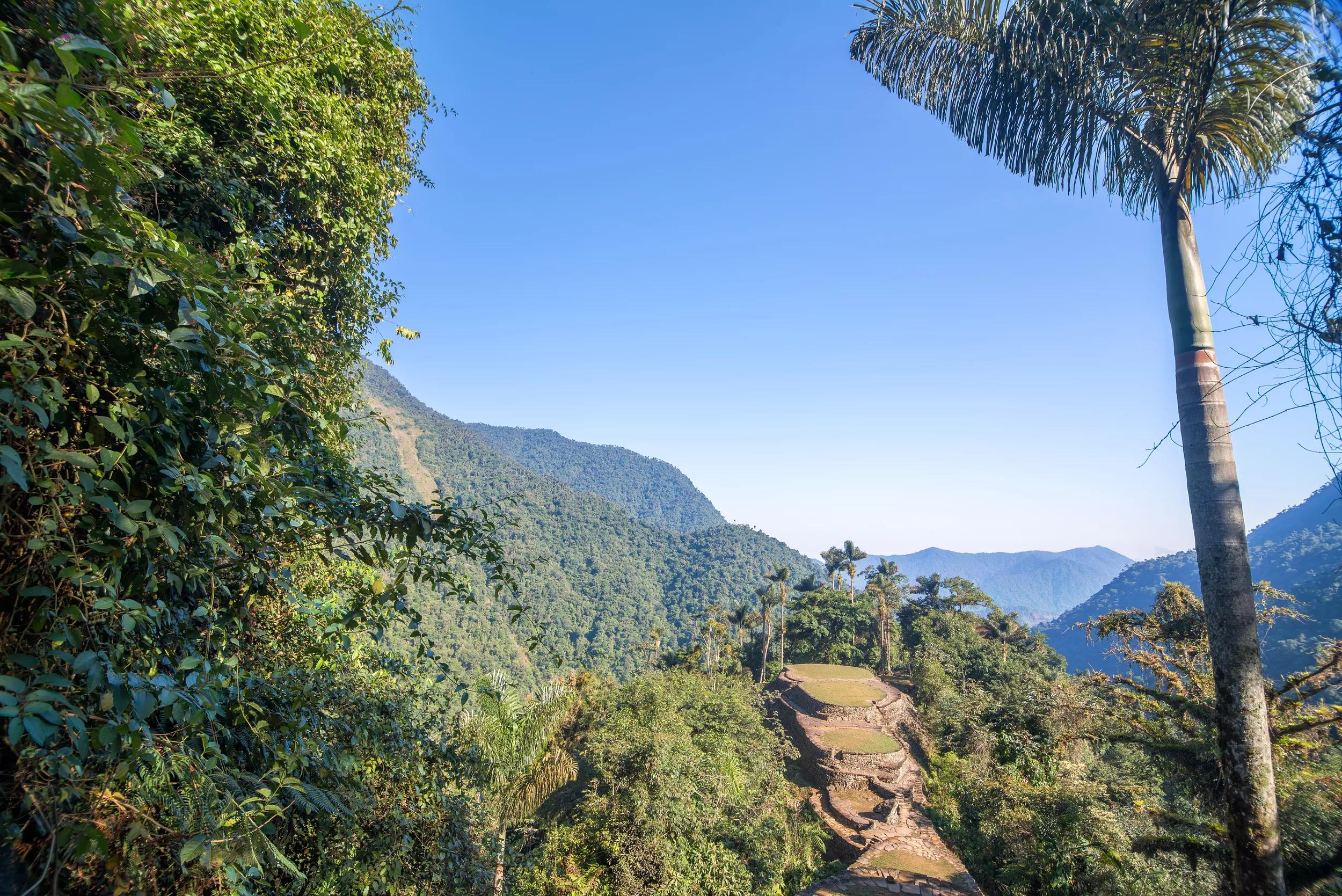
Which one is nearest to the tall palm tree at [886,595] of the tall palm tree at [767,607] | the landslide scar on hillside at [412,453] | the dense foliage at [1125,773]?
the tall palm tree at [767,607]

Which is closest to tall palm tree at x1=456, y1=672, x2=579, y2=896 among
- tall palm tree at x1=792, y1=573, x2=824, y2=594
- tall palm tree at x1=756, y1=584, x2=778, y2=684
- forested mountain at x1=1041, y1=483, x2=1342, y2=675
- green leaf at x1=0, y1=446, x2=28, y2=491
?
green leaf at x1=0, y1=446, x2=28, y2=491

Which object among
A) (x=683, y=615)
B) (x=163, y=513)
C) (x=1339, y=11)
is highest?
(x=1339, y=11)

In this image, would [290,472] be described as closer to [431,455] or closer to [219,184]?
[219,184]

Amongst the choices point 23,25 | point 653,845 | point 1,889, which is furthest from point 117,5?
point 653,845

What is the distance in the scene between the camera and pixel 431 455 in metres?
106

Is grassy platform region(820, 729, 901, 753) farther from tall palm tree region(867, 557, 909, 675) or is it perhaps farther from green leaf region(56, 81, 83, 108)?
green leaf region(56, 81, 83, 108)

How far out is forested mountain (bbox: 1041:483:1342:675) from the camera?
1437 inches

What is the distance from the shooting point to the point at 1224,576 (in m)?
3.21

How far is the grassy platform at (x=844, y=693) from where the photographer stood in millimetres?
22938

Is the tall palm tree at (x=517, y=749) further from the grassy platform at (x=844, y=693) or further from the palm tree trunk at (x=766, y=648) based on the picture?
the palm tree trunk at (x=766, y=648)

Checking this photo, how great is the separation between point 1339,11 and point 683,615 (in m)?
93.4

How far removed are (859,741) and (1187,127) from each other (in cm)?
2127

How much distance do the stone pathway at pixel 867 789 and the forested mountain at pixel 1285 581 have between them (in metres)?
5.89

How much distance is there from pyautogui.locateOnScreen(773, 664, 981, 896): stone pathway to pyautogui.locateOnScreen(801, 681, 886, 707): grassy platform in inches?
3.0
